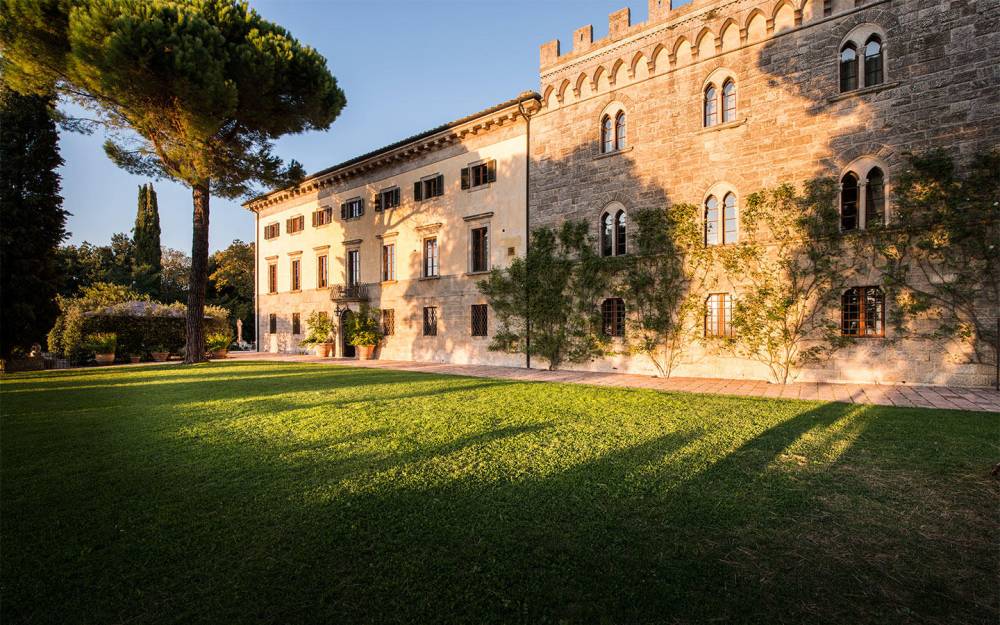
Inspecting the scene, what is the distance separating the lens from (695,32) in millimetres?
13164

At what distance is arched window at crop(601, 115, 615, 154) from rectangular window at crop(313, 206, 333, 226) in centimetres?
1565

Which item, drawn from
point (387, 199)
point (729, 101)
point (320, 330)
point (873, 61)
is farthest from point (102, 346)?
point (873, 61)

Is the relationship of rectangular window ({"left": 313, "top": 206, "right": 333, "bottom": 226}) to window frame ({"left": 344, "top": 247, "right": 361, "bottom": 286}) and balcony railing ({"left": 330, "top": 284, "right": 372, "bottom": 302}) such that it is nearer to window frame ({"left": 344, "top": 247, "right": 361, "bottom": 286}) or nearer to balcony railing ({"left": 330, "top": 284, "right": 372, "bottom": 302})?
window frame ({"left": 344, "top": 247, "right": 361, "bottom": 286})

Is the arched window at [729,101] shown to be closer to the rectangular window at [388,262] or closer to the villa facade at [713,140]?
the villa facade at [713,140]

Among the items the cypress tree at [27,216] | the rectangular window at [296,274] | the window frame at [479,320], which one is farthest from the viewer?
the rectangular window at [296,274]

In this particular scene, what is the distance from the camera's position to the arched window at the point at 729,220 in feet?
41.8

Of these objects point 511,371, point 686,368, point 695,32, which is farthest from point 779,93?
point 511,371

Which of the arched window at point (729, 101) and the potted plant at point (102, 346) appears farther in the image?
the potted plant at point (102, 346)

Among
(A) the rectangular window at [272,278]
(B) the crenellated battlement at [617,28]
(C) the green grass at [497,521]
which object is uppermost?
(B) the crenellated battlement at [617,28]

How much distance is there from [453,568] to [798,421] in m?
6.26

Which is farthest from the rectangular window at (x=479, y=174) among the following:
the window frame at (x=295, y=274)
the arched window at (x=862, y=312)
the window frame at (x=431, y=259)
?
the window frame at (x=295, y=274)

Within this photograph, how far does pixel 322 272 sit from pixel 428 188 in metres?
8.93

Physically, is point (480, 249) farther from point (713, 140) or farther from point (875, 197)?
point (875, 197)

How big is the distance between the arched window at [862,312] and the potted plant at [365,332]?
→ 1769 cm
